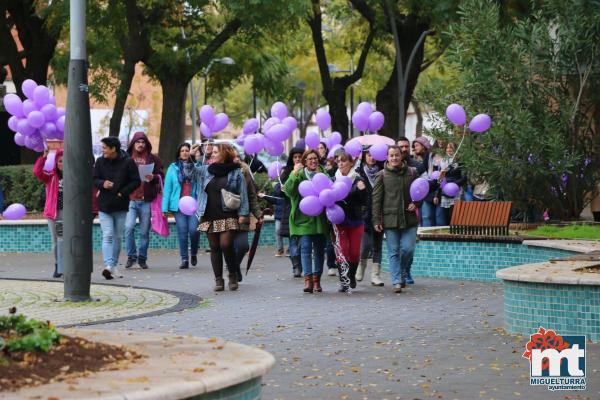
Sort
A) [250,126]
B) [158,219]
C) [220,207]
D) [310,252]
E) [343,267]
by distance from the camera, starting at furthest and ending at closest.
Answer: [158,219] < [250,126] < [220,207] < [310,252] < [343,267]

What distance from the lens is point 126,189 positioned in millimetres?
18938

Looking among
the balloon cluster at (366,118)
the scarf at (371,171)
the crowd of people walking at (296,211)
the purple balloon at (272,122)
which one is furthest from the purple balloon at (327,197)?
the balloon cluster at (366,118)

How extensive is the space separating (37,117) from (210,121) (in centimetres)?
256

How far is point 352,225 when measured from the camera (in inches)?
666

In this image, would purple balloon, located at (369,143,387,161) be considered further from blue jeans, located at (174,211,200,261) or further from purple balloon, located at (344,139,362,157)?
blue jeans, located at (174,211,200,261)

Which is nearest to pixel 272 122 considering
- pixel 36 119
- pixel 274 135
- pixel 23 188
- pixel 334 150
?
pixel 274 135

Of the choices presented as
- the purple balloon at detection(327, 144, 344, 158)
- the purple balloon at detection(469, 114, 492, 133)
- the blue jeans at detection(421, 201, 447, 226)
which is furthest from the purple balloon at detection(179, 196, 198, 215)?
the blue jeans at detection(421, 201, 447, 226)

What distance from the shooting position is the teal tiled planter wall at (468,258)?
18719mm

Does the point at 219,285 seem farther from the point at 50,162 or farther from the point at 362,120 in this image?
the point at 362,120

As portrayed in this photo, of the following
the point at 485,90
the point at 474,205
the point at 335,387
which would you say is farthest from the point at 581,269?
the point at 485,90

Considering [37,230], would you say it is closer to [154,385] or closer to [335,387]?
[335,387]

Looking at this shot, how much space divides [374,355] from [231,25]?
22.3 metres

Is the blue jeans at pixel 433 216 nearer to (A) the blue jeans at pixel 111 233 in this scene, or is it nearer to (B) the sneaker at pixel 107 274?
(A) the blue jeans at pixel 111 233

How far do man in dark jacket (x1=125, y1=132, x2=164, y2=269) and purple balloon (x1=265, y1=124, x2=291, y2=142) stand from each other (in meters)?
2.73
